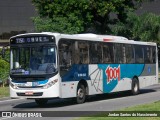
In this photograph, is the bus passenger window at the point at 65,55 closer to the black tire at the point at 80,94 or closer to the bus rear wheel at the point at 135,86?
the black tire at the point at 80,94

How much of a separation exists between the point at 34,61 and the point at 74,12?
69.6 feet

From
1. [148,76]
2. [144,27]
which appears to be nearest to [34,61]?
[148,76]

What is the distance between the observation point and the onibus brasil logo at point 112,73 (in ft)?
80.6

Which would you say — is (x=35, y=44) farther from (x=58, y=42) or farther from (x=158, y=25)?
(x=158, y=25)

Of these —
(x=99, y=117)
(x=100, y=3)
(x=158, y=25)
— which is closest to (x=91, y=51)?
(x=99, y=117)

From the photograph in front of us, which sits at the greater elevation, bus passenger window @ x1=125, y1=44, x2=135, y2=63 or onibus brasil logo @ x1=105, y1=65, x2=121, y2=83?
bus passenger window @ x1=125, y1=44, x2=135, y2=63

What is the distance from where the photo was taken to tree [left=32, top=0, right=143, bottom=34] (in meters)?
39.1

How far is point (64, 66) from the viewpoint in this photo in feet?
68.0

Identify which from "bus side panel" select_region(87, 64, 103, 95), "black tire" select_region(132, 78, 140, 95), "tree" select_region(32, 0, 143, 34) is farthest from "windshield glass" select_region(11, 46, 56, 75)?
"tree" select_region(32, 0, 143, 34)

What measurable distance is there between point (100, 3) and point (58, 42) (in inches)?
843

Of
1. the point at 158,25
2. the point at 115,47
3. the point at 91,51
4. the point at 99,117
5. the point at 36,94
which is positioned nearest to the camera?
the point at 99,117

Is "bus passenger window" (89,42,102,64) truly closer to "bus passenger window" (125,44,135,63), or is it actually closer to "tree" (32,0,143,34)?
"bus passenger window" (125,44,135,63)

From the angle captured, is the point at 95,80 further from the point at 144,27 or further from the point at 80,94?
the point at 144,27

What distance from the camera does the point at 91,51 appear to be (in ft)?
75.7
